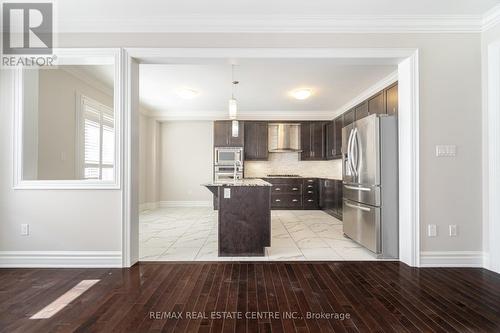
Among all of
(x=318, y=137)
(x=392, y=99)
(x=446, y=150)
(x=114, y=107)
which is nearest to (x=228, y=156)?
(x=318, y=137)

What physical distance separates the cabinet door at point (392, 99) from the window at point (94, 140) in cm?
458

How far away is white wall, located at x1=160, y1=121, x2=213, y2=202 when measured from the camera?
774cm

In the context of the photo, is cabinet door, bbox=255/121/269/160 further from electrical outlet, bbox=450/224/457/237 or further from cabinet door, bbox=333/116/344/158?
electrical outlet, bbox=450/224/457/237

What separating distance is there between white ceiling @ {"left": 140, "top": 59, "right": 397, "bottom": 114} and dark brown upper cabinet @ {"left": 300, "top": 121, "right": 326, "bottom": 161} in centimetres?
50

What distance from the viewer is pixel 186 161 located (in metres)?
7.74

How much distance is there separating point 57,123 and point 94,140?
0.90 m

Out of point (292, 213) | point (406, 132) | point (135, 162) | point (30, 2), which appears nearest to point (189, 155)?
point (292, 213)

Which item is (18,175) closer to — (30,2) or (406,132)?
(30,2)

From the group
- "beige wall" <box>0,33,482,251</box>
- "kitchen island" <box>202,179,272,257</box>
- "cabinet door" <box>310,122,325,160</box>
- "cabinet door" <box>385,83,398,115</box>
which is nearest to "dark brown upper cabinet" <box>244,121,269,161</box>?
"cabinet door" <box>310,122,325,160</box>

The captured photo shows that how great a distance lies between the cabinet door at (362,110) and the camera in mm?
5074

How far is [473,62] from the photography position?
301 cm

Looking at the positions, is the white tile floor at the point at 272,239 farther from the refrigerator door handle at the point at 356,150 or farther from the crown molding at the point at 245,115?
the crown molding at the point at 245,115

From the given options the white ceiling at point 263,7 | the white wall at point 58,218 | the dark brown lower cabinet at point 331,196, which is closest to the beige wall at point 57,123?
the white wall at point 58,218

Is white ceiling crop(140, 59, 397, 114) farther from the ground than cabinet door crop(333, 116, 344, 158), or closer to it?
farther from the ground
